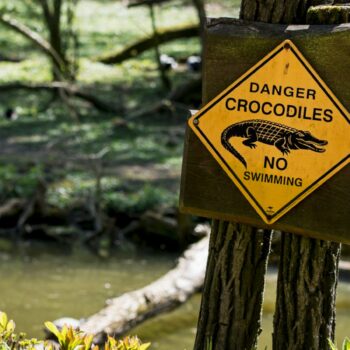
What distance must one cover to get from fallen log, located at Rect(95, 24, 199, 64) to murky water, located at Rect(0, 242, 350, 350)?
8.67 meters

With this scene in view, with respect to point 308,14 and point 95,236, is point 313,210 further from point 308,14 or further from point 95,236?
point 95,236

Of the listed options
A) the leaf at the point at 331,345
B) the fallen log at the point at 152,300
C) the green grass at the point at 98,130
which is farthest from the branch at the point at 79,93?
the leaf at the point at 331,345

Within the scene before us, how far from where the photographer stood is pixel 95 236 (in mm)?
10570

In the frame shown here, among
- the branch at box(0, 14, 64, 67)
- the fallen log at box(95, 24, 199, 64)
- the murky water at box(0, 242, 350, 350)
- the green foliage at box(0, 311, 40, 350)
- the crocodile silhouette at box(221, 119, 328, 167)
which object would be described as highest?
the fallen log at box(95, 24, 199, 64)

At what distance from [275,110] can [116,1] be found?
74.3 feet

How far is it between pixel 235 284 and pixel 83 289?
15.9 feet

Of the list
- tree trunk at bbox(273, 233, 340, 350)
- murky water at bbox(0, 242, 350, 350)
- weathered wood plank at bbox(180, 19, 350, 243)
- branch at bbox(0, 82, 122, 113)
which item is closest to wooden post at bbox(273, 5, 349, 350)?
tree trunk at bbox(273, 233, 340, 350)

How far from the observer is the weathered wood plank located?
4027 mm

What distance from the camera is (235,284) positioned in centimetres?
444

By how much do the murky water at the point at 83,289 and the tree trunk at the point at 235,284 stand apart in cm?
293

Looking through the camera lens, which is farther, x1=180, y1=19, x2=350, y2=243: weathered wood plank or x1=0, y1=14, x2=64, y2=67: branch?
x1=0, y1=14, x2=64, y2=67: branch

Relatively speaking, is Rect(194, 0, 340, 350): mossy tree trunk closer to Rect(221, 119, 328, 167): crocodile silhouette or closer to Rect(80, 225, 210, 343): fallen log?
Rect(221, 119, 328, 167): crocodile silhouette

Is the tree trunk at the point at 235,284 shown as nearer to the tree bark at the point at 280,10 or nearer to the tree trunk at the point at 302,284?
A: the tree trunk at the point at 302,284

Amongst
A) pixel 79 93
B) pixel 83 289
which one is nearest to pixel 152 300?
pixel 83 289
